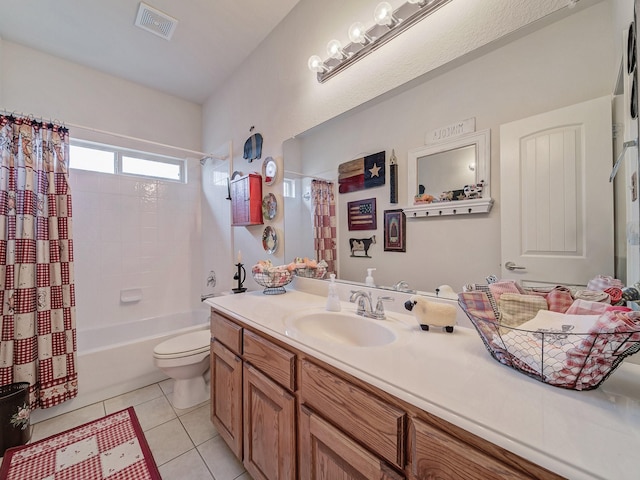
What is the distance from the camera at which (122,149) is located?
260cm

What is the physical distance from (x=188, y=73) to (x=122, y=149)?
3.29ft

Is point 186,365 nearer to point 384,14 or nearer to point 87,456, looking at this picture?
point 87,456

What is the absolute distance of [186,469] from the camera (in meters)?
1.34

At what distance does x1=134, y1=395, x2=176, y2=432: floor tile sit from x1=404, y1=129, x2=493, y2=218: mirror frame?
2.02 metres

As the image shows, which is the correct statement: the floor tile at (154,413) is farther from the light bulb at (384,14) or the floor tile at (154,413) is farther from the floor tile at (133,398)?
the light bulb at (384,14)

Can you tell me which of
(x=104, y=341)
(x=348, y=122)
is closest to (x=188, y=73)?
(x=348, y=122)

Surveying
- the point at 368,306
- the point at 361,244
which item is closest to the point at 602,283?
the point at 368,306

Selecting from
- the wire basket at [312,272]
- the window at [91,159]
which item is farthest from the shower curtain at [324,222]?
the window at [91,159]

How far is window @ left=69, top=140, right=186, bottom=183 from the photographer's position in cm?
240

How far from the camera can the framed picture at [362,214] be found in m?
1.33

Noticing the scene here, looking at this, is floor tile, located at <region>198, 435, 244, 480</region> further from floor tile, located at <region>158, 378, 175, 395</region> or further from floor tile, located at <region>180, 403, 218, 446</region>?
floor tile, located at <region>158, 378, 175, 395</region>

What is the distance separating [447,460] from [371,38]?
167 centimetres

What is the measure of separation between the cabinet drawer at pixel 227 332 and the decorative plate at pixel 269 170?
1043 millimetres

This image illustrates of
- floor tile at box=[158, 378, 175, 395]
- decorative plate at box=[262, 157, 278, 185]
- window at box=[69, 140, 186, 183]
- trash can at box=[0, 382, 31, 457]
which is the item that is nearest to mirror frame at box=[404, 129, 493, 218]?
decorative plate at box=[262, 157, 278, 185]
